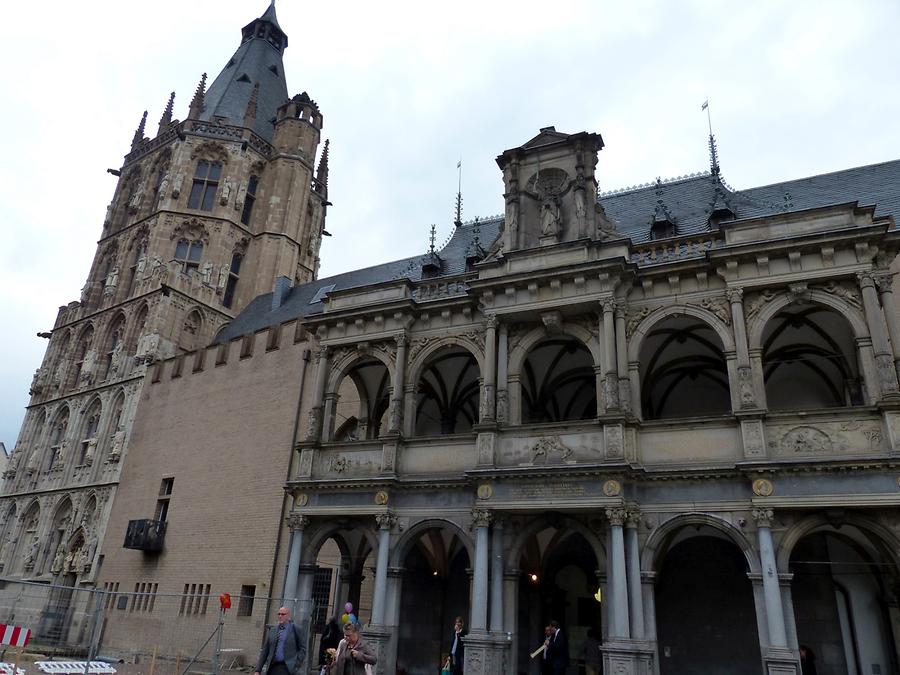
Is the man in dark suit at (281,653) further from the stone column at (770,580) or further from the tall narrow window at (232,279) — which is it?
the tall narrow window at (232,279)

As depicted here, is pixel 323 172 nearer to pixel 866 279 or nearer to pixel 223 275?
pixel 223 275

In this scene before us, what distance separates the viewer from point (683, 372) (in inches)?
775

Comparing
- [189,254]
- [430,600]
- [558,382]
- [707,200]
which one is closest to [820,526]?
[558,382]

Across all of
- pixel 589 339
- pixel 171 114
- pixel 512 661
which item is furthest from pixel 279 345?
pixel 171 114

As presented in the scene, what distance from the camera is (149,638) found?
23.7m

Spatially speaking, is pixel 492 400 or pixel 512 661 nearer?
pixel 512 661

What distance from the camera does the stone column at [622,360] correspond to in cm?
1594

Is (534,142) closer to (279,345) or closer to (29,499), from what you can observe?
(279,345)

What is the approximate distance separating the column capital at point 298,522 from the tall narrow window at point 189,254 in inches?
908

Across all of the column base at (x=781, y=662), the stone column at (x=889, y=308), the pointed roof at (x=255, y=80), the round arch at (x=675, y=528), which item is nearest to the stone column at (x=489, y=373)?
the round arch at (x=675, y=528)

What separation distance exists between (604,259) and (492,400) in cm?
448

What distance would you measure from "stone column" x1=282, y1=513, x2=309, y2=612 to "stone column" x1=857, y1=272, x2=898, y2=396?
1432 centimetres

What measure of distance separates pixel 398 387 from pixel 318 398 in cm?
276

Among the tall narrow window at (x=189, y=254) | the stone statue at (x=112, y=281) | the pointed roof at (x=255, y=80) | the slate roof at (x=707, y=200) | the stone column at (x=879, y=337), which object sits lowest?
the stone column at (x=879, y=337)
